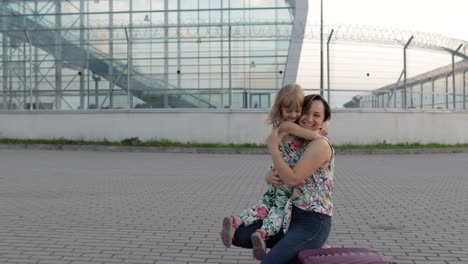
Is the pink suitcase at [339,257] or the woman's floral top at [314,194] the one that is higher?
the woman's floral top at [314,194]

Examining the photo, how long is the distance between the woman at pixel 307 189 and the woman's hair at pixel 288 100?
79mm

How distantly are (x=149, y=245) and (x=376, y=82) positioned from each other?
57.3 feet

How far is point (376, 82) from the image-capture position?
69.9 feet

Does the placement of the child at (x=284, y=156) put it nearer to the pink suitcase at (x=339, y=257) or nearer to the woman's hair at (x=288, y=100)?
the woman's hair at (x=288, y=100)

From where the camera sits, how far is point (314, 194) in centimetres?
351

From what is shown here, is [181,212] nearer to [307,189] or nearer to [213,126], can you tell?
[307,189]

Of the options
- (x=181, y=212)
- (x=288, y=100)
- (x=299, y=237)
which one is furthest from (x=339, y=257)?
(x=181, y=212)

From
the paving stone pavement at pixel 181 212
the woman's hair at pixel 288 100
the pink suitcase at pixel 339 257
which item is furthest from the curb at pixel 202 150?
the pink suitcase at pixel 339 257

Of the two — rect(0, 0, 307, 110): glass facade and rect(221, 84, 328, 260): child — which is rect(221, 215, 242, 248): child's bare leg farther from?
rect(0, 0, 307, 110): glass facade

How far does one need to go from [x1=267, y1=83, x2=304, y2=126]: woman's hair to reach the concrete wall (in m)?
16.9

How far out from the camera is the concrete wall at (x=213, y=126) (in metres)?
21.0

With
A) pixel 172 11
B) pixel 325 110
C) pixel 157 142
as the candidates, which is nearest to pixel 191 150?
pixel 157 142

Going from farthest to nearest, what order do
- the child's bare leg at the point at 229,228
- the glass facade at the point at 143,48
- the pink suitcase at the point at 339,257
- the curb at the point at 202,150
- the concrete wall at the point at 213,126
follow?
1. the glass facade at the point at 143,48
2. the concrete wall at the point at 213,126
3. the curb at the point at 202,150
4. the child's bare leg at the point at 229,228
5. the pink suitcase at the point at 339,257

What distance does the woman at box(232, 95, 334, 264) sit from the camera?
339 centimetres
